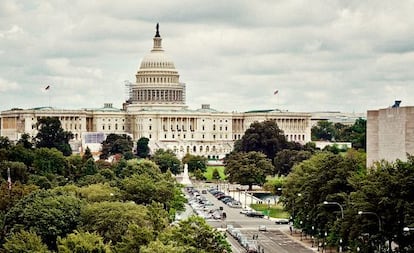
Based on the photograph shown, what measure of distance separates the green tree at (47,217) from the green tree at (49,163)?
206 ft

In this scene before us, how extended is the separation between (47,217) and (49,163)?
7518 centimetres

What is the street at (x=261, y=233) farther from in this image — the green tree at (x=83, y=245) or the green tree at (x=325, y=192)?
the green tree at (x=83, y=245)

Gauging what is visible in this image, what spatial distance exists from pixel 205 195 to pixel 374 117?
65457 millimetres

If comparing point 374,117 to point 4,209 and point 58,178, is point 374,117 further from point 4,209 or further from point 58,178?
point 58,178

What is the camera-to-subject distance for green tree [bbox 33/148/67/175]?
149675mm

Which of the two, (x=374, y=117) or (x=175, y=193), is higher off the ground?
(x=374, y=117)

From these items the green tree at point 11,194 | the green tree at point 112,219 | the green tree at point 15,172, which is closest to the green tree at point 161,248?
the green tree at point 112,219

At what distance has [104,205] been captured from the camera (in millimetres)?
80688

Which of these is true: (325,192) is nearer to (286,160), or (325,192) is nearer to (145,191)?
(145,191)

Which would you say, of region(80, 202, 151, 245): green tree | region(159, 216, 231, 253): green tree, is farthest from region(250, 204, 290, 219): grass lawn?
region(159, 216, 231, 253): green tree

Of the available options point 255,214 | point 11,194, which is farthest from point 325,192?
point 255,214

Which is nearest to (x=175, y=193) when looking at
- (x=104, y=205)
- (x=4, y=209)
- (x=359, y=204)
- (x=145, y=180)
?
(x=145, y=180)

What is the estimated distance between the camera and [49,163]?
15238cm

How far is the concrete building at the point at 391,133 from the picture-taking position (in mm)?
81000
